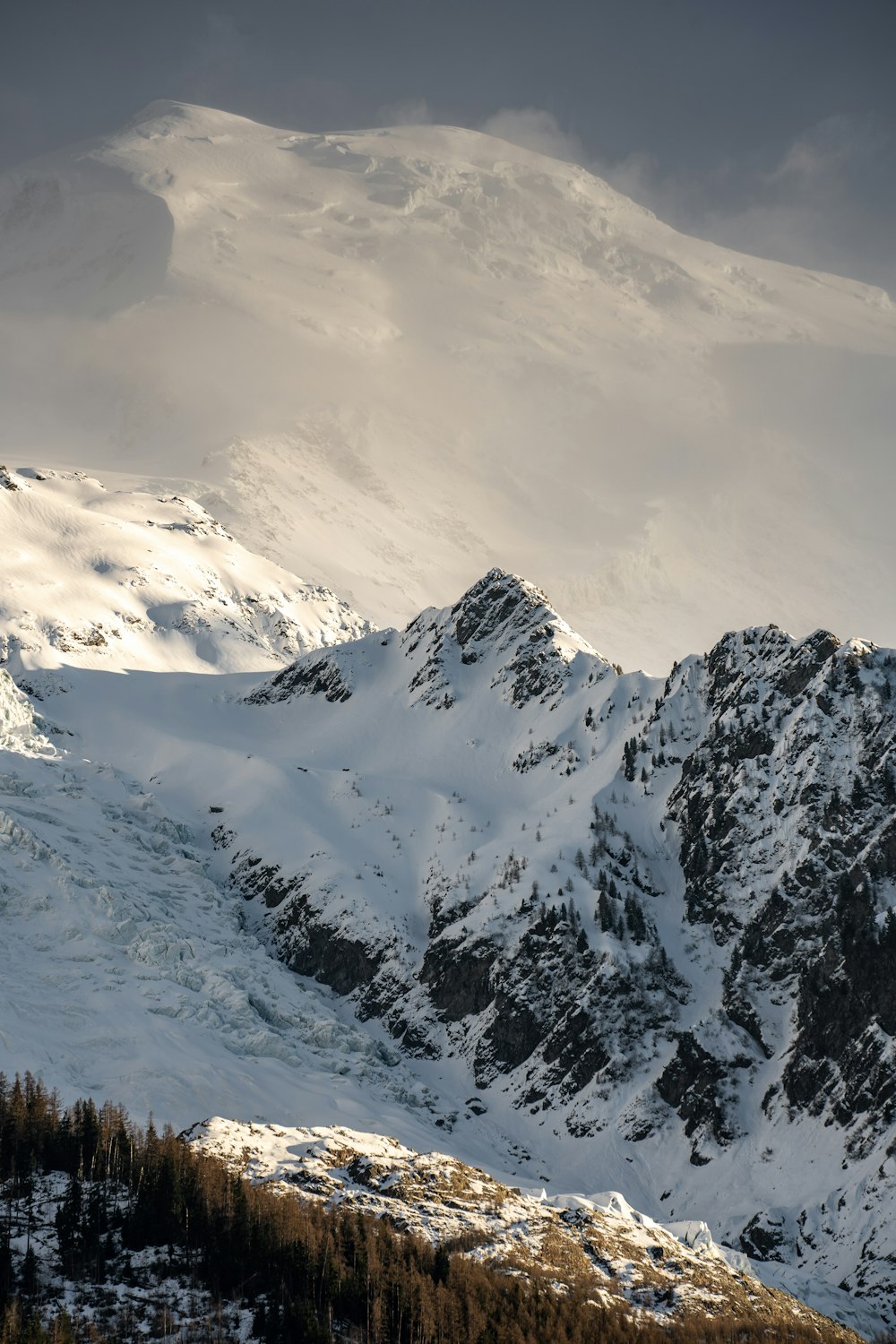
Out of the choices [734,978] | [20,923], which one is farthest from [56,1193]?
[734,978]

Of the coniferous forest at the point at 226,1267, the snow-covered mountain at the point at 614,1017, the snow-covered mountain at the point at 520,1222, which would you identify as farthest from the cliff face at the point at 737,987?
the coniferous forest at the point at 226,1267

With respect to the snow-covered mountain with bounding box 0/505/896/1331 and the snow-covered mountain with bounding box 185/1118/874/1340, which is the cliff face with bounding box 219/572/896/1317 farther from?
the snow-covered mountain with bounding box 185/1118/874/1340

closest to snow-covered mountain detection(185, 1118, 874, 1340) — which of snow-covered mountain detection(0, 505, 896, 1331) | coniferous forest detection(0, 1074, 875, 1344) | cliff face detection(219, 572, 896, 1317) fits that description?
coniferous forest detection(0, 1074, 875, 1344)

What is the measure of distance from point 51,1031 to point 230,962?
36504 millimetres

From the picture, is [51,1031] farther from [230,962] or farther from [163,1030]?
[230,962]

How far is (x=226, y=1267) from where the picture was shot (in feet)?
359

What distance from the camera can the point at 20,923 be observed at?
179 metres

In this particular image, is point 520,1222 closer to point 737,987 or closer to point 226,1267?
point 226,1267

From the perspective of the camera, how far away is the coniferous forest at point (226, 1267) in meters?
102

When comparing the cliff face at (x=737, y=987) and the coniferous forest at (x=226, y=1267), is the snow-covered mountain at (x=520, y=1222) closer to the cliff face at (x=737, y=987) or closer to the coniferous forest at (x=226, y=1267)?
the coniferous forest at (x=226, y=1267)

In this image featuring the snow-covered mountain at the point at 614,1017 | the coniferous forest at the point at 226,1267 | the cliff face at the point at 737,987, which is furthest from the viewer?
the cliff face at the point at 737,987

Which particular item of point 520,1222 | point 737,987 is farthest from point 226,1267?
point 737,987

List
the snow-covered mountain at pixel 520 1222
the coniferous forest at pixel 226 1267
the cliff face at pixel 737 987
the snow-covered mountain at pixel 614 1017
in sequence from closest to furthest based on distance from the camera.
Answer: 1. the coniferous forest at pixel 226 1267
2. the snow-covered mountain at pixel 520 1222
3. the snow-covered mountain at pixel 614 1017
4. the cliff face at pixel 737 987

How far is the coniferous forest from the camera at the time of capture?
102m
